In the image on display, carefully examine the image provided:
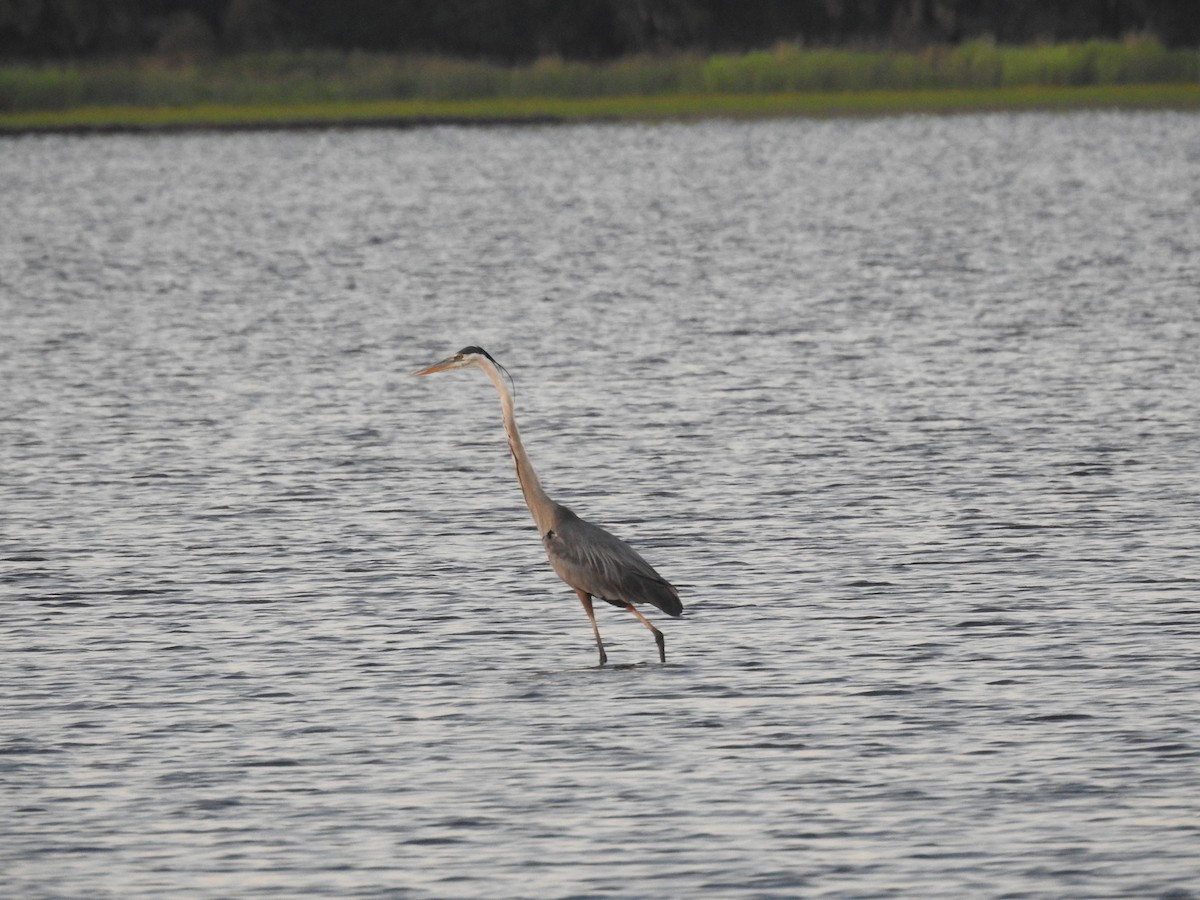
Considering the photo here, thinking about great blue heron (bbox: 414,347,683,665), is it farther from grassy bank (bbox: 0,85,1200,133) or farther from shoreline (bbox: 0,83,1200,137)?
shoreline (bbox: 0,83,1200,137)

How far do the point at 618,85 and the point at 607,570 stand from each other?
2106 inches

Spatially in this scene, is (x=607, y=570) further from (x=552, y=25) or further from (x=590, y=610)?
(x=552, y=25)

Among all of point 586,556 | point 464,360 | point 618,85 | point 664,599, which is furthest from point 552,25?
point 664,599

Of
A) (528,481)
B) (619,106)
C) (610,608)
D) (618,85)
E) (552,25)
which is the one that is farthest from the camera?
(552,25)

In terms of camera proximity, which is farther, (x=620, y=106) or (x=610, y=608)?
(x=620, y=106)

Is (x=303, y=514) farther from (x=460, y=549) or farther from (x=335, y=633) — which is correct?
(x=335, y=633)

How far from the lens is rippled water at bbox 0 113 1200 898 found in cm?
811

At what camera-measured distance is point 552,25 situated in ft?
238

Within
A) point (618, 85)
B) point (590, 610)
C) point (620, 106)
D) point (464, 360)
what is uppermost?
point (464, 360)

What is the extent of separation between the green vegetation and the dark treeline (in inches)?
183

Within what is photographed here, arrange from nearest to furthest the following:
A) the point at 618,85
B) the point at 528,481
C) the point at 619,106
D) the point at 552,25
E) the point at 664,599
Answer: the point at 664,599 → the point at 528,481 → the point at 619,106 → the point at 618,85 → the point at 552,25

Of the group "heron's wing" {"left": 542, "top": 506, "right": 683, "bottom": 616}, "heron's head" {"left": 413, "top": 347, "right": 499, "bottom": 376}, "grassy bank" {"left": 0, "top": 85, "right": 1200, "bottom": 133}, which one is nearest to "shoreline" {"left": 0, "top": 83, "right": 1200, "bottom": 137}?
"grassy bank" {"left": 0, "top": 85, "right": 1200, "bottom": 133}

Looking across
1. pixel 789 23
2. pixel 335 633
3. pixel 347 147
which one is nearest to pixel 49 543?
pixel 335 633

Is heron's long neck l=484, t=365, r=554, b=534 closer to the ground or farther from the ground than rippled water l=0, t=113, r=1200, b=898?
farther from the ground
